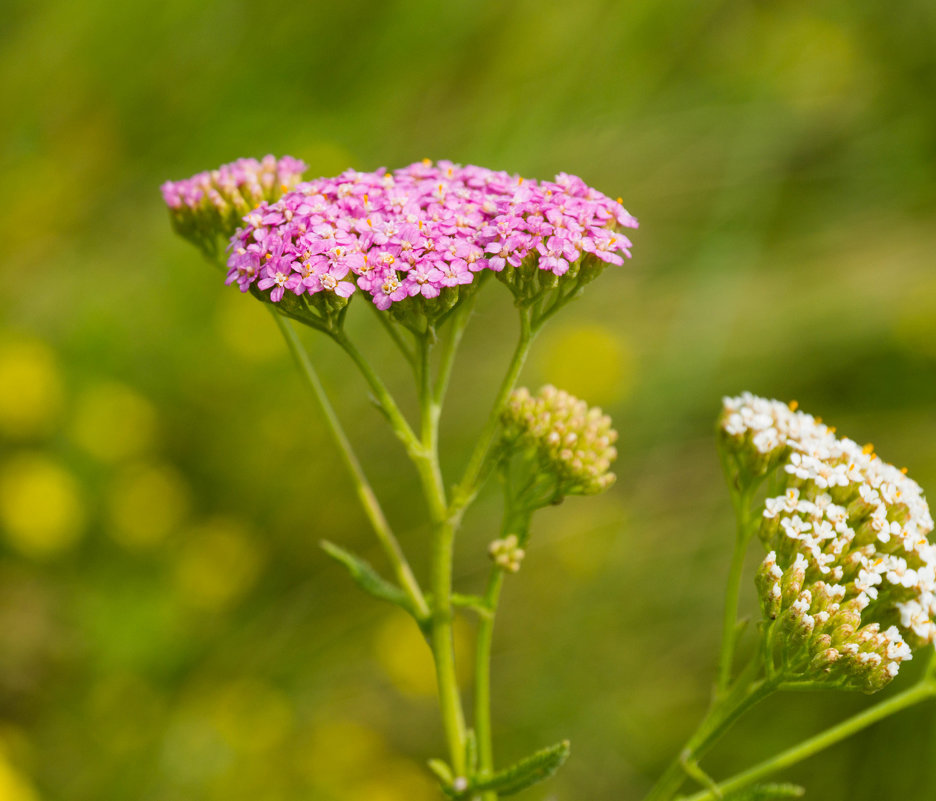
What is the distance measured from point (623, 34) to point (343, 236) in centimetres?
640

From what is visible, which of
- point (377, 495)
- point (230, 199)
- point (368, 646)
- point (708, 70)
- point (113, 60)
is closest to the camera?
point (230, 199)

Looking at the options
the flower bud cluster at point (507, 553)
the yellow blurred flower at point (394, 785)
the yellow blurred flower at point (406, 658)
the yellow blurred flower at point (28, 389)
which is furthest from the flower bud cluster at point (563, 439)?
the yellow blurred flower at point (28, 389)

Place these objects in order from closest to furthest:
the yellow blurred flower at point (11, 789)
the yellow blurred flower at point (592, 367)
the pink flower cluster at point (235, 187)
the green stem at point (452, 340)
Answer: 1. the green stem at point (452, 340)
2. the pink flower cluster at point (235, 187)
3. the yellow blurred flower at point (11, 789)
4. the yellow blurred flower at point (592, 367)

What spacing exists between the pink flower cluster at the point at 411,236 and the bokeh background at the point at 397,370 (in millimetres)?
3329

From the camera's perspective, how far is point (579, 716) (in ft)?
18.5

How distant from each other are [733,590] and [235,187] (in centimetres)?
206

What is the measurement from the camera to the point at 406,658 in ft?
19.6

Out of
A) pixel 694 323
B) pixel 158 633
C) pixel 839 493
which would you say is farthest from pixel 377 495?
pixel 839 493

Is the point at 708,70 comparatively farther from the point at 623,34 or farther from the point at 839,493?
the point at 839,493

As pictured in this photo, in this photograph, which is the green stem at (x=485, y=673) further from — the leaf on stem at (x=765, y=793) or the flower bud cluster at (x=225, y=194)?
the flower bud cluster at (x=225, y=194)

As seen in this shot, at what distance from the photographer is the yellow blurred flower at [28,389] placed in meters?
6.26

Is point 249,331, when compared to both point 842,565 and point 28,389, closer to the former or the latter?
point 28,389

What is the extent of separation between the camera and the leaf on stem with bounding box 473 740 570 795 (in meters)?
2.29

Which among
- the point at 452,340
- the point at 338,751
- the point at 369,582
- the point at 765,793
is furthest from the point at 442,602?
the point at 338,751
